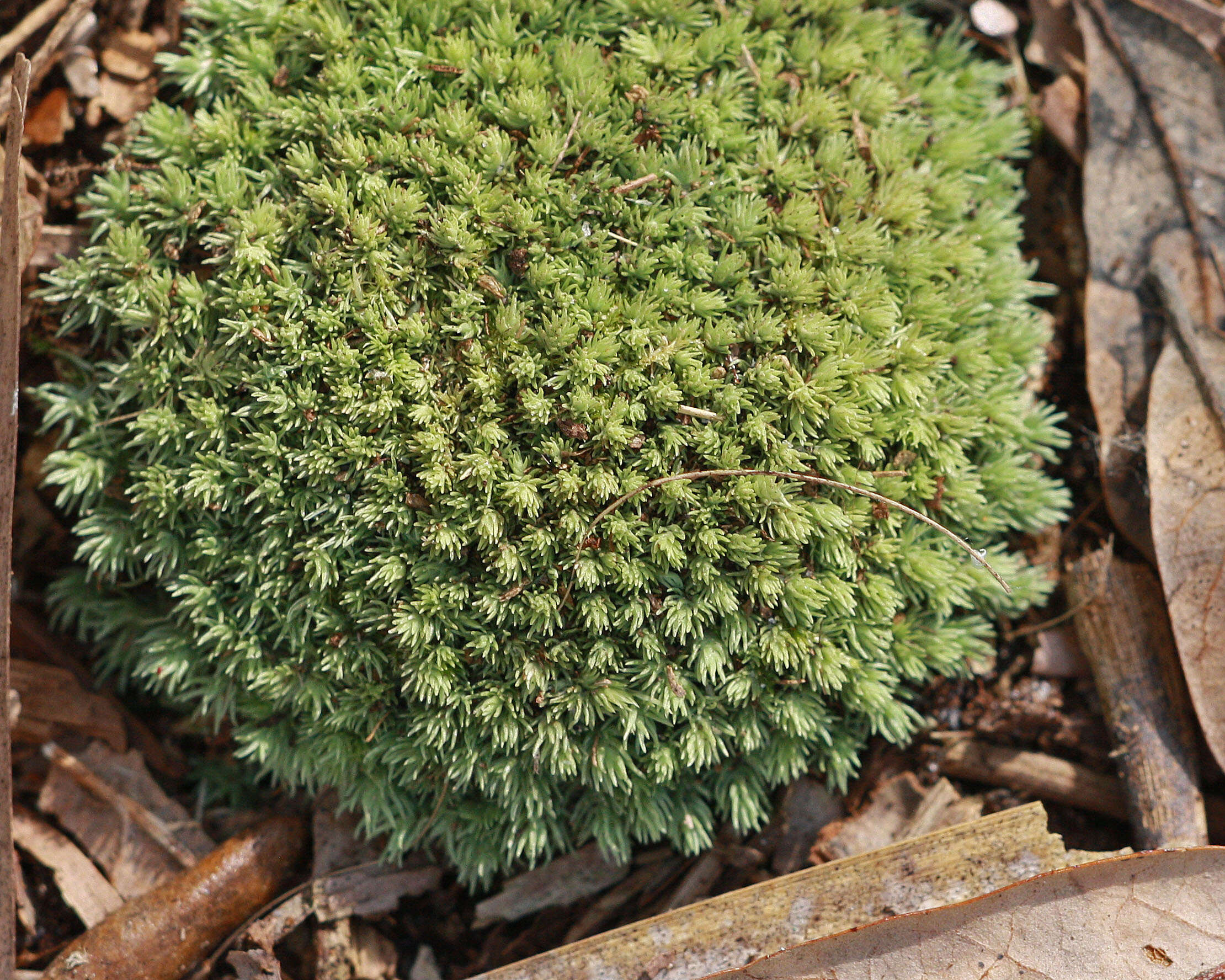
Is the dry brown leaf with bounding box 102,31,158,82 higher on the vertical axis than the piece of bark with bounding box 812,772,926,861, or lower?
higher

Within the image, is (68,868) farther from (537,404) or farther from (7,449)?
(537,404)

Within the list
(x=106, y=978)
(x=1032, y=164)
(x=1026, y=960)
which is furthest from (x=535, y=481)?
(x=1032, y=164)

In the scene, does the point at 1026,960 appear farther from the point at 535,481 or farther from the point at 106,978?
the point at 106,978

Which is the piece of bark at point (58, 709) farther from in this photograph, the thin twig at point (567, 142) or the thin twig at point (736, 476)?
the thin twig at point (567, 142)

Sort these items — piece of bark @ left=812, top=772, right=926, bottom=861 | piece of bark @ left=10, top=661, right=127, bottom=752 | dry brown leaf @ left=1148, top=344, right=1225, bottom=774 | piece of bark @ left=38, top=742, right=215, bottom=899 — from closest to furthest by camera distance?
dry brown leaf @ left=1148, top=344, right=1225, bottom=774, piece of bark @ left=812, top=772, right=926, bottom=861, piece of bark @ left=38, top=742, right=215, bottom=899, piece of bark @ left=10, top=661, right=127, bottom=752

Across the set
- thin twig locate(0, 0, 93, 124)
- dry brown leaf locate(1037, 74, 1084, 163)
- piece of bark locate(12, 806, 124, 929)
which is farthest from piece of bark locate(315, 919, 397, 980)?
dry brown leaf locate(1037, 74, 1084, 163)

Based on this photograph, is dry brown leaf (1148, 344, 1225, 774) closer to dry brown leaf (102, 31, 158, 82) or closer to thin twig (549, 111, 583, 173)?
thin twig (549, 111, 583, 173)

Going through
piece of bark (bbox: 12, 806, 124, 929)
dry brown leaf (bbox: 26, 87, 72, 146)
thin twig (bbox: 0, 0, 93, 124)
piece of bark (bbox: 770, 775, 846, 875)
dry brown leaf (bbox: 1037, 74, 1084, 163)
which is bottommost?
piece of bark (bbox: 12, 806, 124, 929)

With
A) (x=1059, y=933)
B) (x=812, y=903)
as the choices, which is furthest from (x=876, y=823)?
(x=1059, y=933)
